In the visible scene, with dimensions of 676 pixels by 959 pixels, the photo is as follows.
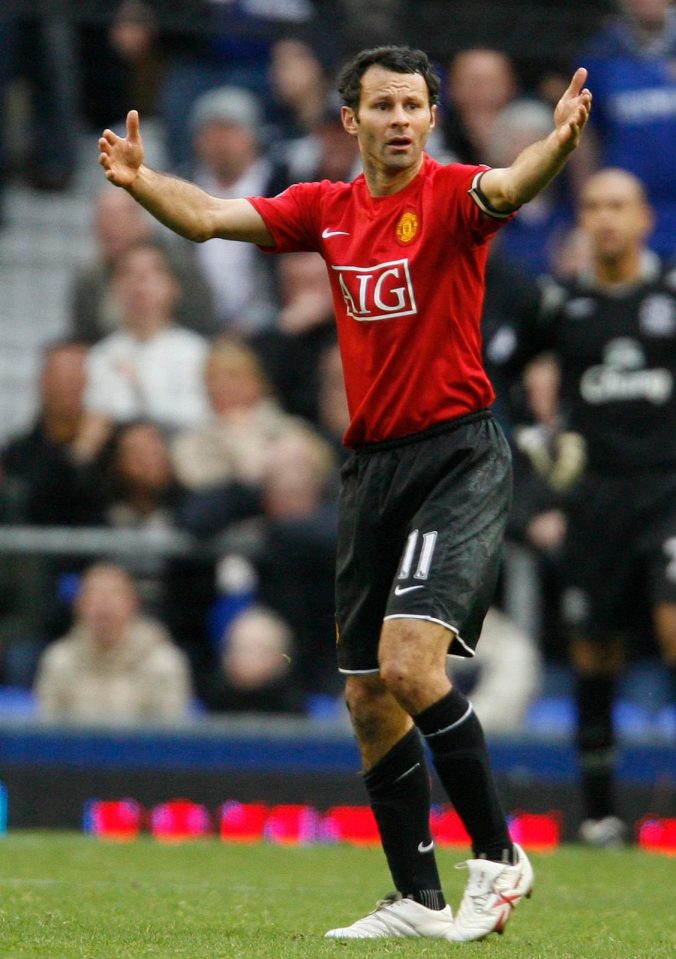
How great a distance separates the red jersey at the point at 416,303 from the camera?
5.28m

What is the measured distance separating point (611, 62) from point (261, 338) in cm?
300

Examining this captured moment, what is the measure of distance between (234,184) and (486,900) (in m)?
8.17

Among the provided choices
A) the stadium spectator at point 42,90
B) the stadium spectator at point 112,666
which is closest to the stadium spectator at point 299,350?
the stadium spectator at point 112,666

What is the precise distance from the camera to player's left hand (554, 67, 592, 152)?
4887 mm

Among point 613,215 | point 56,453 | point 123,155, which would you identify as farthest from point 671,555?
point 56,453

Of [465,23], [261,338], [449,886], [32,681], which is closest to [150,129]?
[465,23]

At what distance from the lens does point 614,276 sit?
8789mm

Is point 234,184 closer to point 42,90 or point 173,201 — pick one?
point 42,90

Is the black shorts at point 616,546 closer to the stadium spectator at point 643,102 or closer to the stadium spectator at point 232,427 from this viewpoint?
the stadium spectator at point 232,427

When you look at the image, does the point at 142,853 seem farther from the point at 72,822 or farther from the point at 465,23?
the point at 465,23

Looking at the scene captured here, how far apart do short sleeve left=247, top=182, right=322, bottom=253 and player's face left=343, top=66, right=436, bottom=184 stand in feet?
0.97

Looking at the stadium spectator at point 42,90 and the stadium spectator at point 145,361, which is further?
the stadium spectator at point 42,90

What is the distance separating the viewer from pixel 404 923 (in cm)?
518

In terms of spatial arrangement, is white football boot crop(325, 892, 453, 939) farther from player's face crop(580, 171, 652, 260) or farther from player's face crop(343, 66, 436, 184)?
player's face crop(580, 171, 652, 260)
